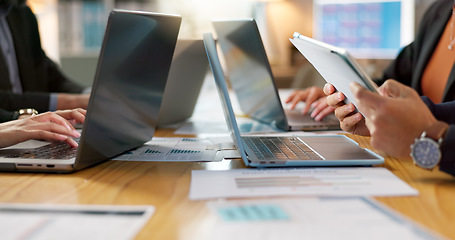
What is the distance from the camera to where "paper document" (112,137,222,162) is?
36.2 inches

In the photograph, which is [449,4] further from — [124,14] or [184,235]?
[184,235]

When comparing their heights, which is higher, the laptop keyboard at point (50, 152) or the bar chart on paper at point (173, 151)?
the laptop keyboard at point (50, 152)

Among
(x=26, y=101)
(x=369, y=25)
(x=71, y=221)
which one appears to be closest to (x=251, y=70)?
(x=26, y=101)

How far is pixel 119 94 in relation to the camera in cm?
84

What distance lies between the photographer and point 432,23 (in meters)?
1.69

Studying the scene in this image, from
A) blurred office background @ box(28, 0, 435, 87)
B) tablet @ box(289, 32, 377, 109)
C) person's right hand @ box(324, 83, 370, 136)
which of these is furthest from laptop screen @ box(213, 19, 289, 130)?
blurred office background @ box(28, 0, 435, 87)

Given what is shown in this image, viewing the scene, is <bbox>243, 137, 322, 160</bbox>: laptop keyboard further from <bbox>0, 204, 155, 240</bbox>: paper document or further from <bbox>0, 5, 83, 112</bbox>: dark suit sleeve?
<bbox>0, 5, 83, 112</bbox>: dark suit sleeve

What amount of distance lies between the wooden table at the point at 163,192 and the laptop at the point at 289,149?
0.05 m

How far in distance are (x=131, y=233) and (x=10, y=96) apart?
4.30 ft

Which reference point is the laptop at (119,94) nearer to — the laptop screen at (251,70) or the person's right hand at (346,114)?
the laptop screen at (251,70)

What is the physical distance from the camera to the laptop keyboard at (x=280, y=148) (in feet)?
2.73

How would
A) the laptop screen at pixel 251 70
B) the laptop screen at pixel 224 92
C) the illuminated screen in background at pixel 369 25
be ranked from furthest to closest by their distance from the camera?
the illuminated screen in background at pixel 369 25
the laptop screen at pixel 251 70
the laptop screen at pixel 224 92

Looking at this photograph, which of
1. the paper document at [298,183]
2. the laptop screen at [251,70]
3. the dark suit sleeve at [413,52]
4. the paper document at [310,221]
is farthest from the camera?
the dark suit sleeve at [413,52]

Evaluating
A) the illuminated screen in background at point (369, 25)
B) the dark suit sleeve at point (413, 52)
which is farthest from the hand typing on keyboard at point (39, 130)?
the illuminated screen in background at point (369, 25)
